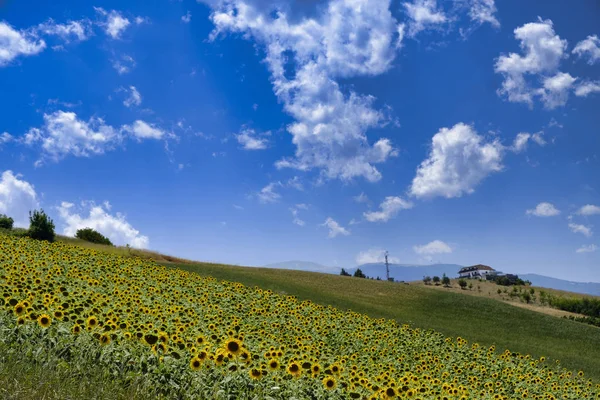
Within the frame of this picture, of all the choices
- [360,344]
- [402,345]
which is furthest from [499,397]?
[402,345]

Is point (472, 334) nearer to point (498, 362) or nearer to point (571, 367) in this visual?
point (571, 367)

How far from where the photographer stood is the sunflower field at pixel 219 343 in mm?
7191

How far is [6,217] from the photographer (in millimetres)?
38688

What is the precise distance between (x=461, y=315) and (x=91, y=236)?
35349mm

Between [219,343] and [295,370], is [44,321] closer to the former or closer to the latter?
[219,343]

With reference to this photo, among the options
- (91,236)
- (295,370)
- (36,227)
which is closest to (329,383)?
(295,370)

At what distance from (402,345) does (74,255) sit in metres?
15.4

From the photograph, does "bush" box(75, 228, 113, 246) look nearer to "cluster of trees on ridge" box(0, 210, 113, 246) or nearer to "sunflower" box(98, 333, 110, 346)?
"cluster of trees on ridge" box(0, 210, 113, 246)

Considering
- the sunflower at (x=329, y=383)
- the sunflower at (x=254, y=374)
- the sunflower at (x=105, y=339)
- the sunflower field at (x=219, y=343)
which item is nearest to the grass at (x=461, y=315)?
the sunflower field at (x=219, y=343)

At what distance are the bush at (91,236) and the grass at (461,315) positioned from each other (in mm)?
11160

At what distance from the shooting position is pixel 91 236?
46.5 metres

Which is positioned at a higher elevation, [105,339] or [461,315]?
[105,339]

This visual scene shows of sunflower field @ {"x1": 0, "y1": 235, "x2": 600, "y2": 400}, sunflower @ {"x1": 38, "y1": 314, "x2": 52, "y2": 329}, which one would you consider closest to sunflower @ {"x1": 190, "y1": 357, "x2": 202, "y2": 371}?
sunflower field @ {"x1": 0, "y1": 235, "x2": 600, "y2": 400}

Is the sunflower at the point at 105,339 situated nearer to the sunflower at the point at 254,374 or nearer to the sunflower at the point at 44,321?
the sunflower at the point at 44,321
